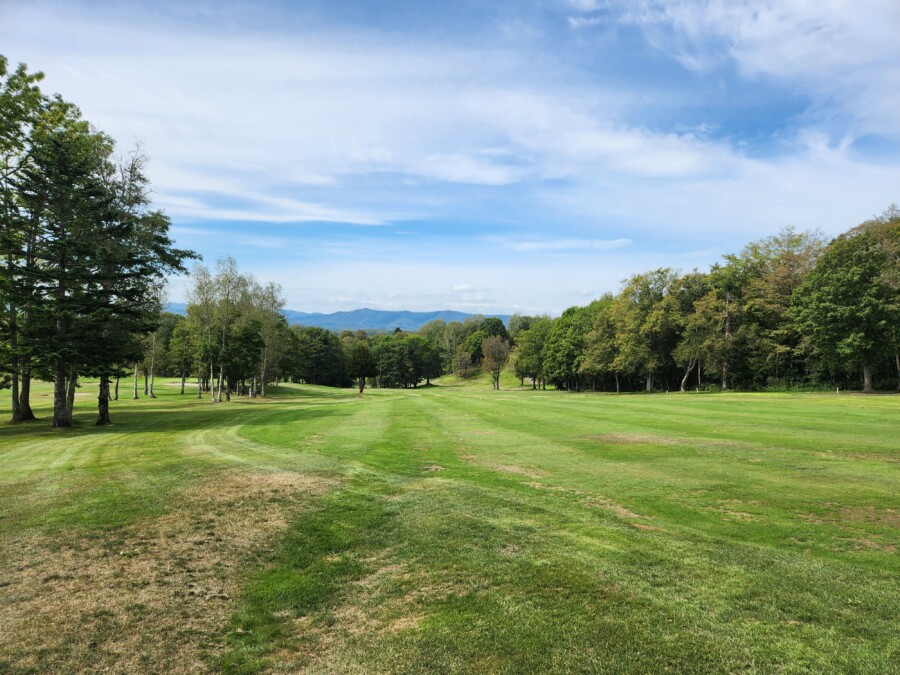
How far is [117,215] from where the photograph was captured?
84.9ft

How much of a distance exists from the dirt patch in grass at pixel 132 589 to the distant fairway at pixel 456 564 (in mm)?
32

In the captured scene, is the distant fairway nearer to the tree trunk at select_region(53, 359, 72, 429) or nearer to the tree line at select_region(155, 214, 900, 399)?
the tree trunk at select_region(53, 359, 72, 429)

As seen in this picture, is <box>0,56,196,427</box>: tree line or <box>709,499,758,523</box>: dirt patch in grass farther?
<box>0,56,196,427</box>: tree line

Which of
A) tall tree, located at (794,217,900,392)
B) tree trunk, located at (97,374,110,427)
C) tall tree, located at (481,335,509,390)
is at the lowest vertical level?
tree trunk, located at (97,374,110,427)

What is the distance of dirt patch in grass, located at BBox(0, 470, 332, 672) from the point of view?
478cm

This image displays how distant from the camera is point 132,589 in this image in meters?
6.08

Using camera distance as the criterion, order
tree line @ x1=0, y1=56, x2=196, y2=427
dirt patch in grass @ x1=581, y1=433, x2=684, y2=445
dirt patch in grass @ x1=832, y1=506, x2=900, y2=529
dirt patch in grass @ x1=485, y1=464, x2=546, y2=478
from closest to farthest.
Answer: dirt patch in grass @ x1=832, y1=506, x2=900, y2=529, dirt patch in grass @ x1=485, y1=464, x2=546, y2=478, dirt patch in grass @ x1=581, y1=433, x2=684, y2=445, tree line @ x1=0, y1=56, x2=196, y2=427

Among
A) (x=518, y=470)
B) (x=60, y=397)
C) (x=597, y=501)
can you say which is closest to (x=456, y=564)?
(x=597, y=501)

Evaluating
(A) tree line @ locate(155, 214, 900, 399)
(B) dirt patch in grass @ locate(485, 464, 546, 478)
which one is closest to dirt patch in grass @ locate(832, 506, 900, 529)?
(B) dirt patch in grass @ locate(485, 464, 546, 478)

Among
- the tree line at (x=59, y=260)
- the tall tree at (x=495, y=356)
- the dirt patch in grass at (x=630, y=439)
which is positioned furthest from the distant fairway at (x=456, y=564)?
the tall tree at (x=495, y=356)

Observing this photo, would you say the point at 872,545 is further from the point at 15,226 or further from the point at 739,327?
the point at 739,327

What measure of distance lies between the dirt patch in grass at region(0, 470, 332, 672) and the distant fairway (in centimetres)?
3

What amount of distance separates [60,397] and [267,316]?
37925 millimetres


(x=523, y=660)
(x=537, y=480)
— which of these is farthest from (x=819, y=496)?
(x=523, y=660)
